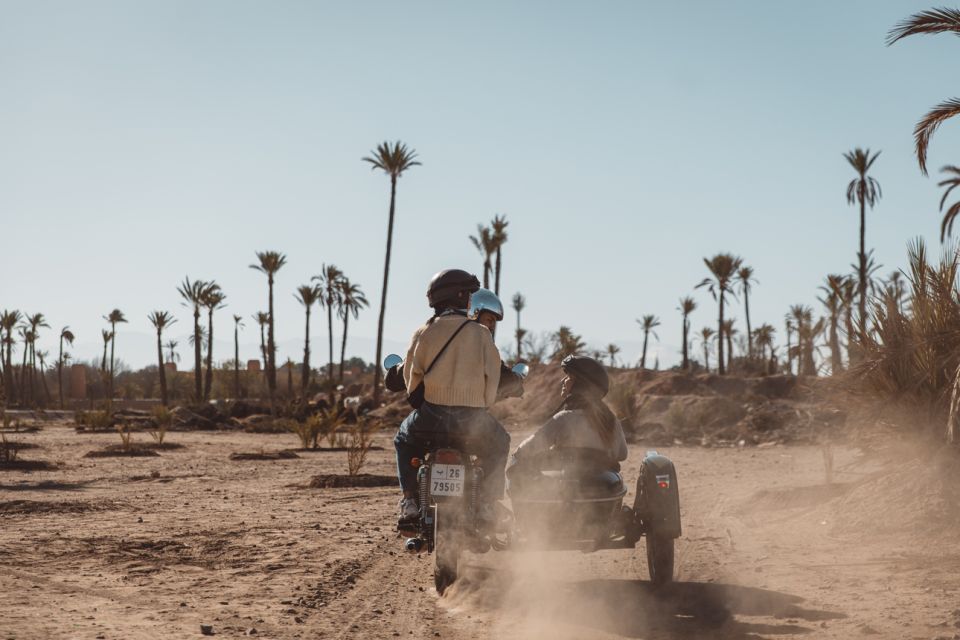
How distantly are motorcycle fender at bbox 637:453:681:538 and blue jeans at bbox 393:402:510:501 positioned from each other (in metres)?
0.98

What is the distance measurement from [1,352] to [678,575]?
3214 inches

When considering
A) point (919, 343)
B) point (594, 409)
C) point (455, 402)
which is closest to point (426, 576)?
point (455, 402)

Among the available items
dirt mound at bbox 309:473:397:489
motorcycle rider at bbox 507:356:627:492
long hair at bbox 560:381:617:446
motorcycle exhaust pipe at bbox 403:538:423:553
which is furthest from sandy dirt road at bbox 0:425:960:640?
dirt mound at bbox 309:473:397:489

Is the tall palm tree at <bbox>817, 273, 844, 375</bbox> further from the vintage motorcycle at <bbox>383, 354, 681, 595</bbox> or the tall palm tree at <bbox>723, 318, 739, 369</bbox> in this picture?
the tall palm tree at <bbox>723, 318, 739, 369</bbox>

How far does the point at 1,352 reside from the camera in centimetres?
7888

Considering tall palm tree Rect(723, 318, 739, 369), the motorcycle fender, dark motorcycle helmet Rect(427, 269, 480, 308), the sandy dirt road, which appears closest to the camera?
the sandy dirt road

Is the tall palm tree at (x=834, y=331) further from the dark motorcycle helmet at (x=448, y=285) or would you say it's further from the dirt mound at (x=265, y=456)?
the dirt mound at (x=265, y=456)

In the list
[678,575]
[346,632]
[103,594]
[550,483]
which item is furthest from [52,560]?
[678,575]

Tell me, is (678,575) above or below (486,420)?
below

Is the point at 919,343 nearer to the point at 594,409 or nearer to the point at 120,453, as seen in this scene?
the point at 594,409

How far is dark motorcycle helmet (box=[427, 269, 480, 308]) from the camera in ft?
22.5

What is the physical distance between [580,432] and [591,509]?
1.75 feet

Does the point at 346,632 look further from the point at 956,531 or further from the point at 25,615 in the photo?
the point at 956,531

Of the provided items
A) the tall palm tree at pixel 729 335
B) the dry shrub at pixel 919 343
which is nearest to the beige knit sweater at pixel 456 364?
the dry shrub at pixel 919 343
